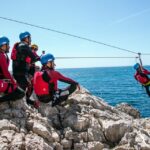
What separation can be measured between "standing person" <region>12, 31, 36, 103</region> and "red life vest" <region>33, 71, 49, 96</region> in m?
0.73

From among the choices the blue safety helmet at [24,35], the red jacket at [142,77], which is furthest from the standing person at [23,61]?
the red jacket at [142,77]

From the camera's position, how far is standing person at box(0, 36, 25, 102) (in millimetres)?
11352

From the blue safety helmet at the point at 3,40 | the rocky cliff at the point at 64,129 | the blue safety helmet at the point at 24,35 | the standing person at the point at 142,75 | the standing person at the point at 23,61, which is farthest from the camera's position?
the standing person at the point at 142,75

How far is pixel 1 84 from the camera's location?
11352 millimetres

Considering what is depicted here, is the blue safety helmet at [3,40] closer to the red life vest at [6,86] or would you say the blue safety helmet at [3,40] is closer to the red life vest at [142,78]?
the red life vest at [6,86]

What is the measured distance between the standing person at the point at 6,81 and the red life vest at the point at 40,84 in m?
0.82

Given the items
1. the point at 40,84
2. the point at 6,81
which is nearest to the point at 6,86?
the point at 6,81

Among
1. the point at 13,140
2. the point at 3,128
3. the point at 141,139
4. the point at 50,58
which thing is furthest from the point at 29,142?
the point at 141,139

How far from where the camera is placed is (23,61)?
44.3ft

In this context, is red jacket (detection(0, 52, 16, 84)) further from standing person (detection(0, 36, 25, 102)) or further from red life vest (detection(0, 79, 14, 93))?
red life vest (detection(0, 79, 14, 93))

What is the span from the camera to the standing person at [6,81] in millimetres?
11352

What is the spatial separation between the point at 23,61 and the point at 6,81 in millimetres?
2285

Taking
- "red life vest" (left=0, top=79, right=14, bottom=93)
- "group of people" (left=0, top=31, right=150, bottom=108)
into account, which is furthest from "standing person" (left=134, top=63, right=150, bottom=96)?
"red life vest" (left=0, top=79, right=14, bottom=93)

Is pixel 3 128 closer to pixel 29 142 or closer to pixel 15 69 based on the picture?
pixel 29 142
